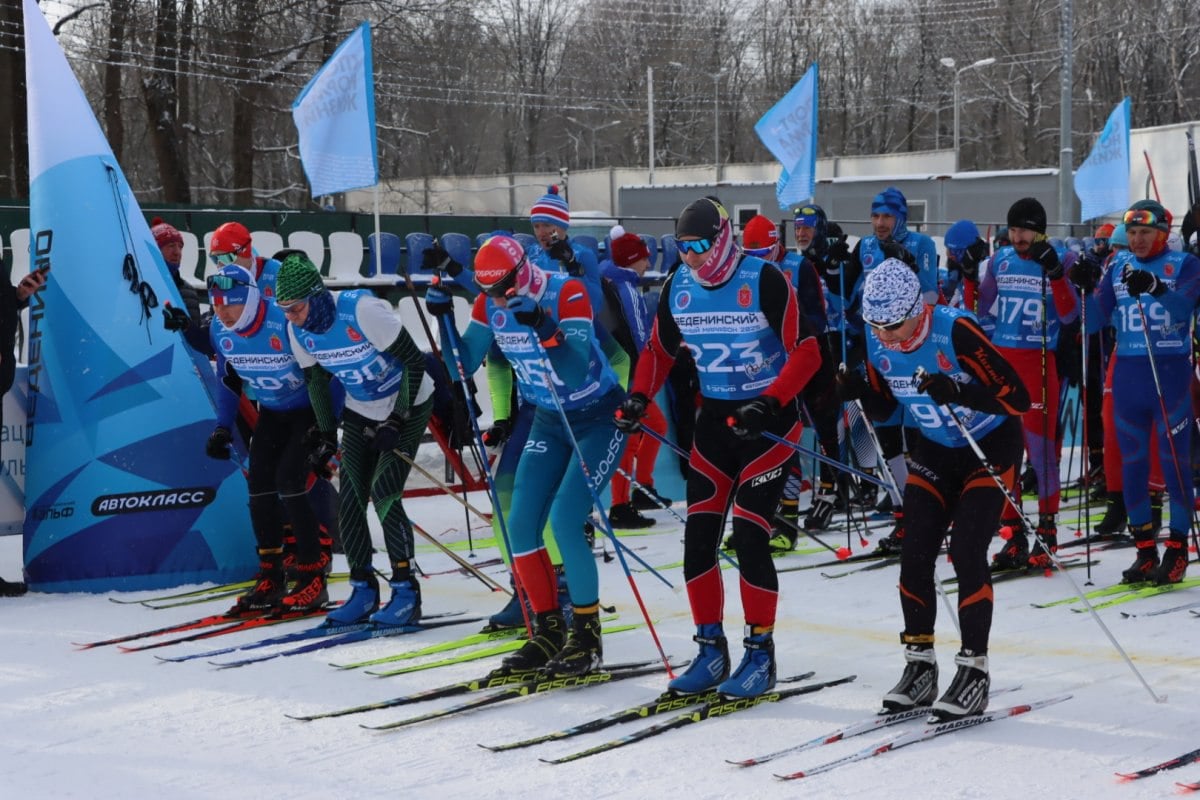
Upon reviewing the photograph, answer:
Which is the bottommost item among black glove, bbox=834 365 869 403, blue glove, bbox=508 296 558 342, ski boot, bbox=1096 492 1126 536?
ski boot, bbox=1096 492 1126 536

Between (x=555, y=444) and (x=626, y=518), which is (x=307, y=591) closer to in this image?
(x=555, y=444)

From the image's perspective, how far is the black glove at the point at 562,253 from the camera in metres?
7.73

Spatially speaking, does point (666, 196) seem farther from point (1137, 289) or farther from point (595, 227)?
point (1137, 289)

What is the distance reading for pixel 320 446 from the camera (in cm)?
661

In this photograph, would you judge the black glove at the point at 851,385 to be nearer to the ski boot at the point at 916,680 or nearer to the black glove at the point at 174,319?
the ski boot at the point at 916,680

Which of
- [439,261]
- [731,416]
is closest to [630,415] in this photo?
[731,416]

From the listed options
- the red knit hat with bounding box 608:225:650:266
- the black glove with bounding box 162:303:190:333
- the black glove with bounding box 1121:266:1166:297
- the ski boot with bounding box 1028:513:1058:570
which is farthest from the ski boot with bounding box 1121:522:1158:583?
the black glove with bounding box 162:303:190:333

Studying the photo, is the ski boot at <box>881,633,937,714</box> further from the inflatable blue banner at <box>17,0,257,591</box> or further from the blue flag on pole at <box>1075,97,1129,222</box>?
the blue flag on pole at <box>1075,97,1129,222</box>

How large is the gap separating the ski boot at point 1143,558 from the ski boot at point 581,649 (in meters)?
3.20

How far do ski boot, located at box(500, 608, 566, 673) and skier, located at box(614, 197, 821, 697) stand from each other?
66cm

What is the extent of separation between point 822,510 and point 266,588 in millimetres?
3898

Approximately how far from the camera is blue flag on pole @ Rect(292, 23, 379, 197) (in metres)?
9.23

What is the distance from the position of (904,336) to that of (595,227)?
1621 cm

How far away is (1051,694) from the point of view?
514 cm
